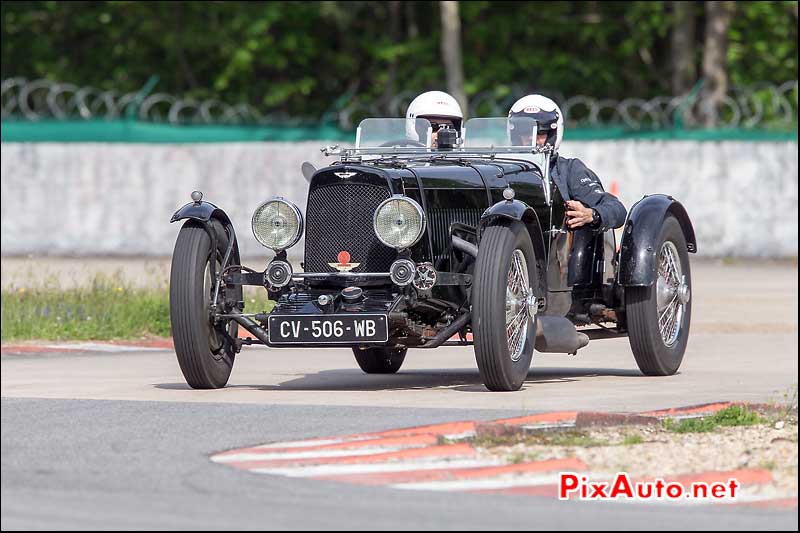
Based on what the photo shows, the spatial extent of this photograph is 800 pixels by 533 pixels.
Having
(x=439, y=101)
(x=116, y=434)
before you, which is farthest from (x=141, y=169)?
(x=116, y=434)

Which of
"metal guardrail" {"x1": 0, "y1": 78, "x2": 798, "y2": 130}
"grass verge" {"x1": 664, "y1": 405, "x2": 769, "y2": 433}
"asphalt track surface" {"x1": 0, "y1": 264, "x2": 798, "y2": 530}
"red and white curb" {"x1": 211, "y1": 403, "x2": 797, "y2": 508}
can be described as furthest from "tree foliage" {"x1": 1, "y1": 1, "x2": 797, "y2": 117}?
"red and white curb" {"x1": 211, "y1": 403, "x2": 797, "y2": 508}

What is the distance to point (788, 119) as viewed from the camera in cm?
2914

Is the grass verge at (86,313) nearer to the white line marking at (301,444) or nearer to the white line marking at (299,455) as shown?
the white line marking at (301,444)

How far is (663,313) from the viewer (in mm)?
12812

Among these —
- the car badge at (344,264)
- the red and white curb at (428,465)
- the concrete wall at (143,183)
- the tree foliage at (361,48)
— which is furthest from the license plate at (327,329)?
the tree foliage at (361,48)

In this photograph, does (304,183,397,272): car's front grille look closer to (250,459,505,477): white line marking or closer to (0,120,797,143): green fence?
(250,459,505,477): white line marking

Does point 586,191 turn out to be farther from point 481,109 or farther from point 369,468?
point 481,109

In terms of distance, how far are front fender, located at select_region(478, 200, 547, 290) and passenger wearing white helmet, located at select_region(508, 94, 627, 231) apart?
66 cm

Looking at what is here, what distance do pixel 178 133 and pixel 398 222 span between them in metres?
18.1

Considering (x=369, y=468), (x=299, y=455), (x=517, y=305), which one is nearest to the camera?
(x=369, y=468)

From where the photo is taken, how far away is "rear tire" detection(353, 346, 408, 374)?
1303 cm

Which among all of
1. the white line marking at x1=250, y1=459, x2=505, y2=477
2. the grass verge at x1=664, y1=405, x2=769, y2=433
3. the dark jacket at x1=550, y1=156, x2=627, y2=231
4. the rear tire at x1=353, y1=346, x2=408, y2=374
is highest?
the dark jacket at x1=550, y1=156, x2=627, y2=231

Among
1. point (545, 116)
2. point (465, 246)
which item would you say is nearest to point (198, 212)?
point (465, 246)

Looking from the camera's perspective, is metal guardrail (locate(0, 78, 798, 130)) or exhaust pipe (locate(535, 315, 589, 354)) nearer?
exhaust pipe (locate(535, 315, 589, 354))
